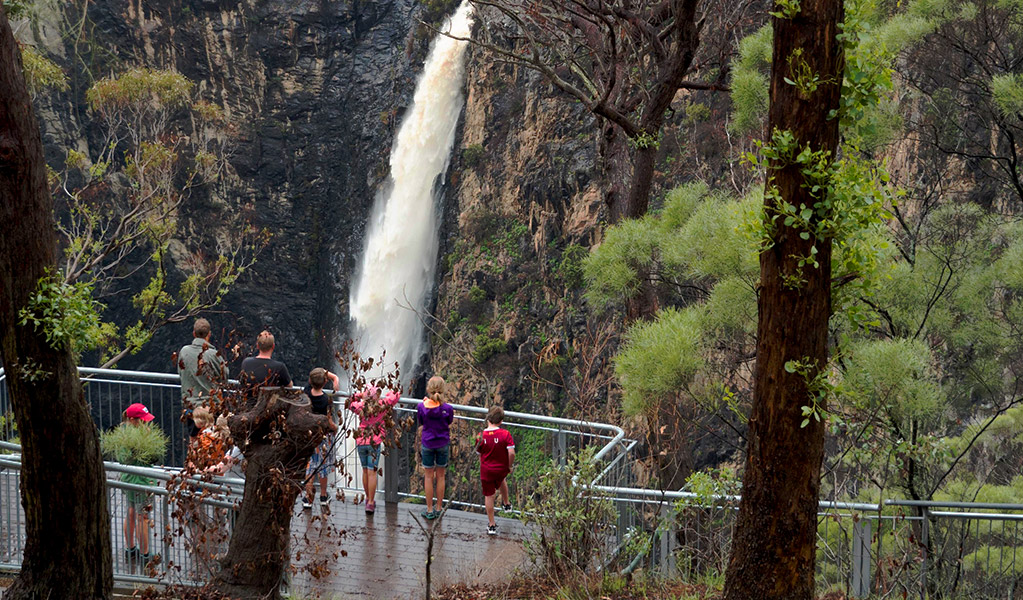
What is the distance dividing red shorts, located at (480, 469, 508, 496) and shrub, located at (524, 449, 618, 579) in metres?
1.77

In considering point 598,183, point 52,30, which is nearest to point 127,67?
point 52,30

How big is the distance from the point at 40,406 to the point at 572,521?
3.59 metres

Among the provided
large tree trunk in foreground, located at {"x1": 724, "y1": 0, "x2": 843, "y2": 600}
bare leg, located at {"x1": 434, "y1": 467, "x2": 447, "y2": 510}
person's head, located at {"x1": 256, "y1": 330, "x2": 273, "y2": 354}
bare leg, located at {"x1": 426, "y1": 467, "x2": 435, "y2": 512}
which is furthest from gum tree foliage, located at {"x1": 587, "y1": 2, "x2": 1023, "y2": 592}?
person's head, located at {"x1": 256, "y1": 330, "x2": 273, "y2": 354}

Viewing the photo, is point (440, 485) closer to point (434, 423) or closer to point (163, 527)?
point (434, 423)

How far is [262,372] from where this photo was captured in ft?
24.2

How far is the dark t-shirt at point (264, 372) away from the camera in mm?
7012

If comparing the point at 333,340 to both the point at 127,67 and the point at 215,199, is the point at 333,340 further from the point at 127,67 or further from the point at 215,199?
the point at 127,67

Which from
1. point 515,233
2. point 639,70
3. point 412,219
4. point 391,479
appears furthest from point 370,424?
point 412,219

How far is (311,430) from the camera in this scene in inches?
250

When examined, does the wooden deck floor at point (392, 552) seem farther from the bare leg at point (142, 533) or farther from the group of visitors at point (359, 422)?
the bare leg at point (142, 533)

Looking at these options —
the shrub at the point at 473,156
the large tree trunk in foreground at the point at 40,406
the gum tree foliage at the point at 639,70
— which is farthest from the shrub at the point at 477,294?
the large tree trunk in foreground at the point at 40,406

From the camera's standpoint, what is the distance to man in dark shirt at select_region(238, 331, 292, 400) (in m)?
6.66

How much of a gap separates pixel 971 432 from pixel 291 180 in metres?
33.5

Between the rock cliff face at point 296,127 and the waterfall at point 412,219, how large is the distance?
74.9 inches
